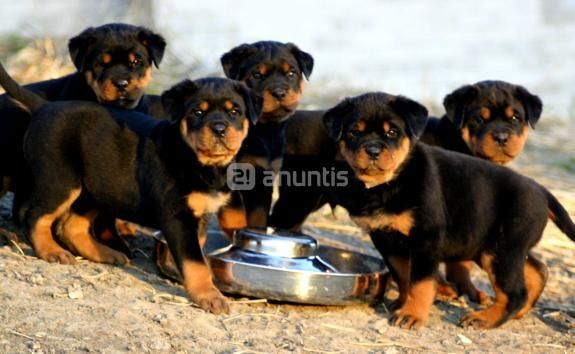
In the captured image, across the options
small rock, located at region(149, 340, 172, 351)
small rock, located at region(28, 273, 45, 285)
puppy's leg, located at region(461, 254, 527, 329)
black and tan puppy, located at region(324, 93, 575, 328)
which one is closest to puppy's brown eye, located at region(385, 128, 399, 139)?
black and tan puppy, located at region(324, 93, 575, 328)

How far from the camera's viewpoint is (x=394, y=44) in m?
14.4

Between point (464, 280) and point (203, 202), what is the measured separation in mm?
1691

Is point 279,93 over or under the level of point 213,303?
over

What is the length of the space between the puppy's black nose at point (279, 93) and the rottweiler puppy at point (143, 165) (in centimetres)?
67

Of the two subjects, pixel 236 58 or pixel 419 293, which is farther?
pixel 236 58

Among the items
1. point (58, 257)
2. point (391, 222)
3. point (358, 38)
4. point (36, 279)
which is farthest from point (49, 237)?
point (358, 38)

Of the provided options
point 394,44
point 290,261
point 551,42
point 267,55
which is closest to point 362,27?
point 394,44

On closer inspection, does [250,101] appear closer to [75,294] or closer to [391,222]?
[391,222]

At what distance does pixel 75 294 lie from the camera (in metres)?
4.55

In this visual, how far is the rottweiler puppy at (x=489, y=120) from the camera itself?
572cm

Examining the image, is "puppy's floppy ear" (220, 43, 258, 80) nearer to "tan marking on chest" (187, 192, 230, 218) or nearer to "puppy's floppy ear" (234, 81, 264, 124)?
"puppy's floppy ear" (234, 81, 264, 124)

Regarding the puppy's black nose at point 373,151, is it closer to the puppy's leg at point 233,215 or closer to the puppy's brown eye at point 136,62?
the puppy's leg at point 233,215

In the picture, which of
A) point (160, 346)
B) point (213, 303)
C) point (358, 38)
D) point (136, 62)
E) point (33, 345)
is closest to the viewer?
point (33, 345)

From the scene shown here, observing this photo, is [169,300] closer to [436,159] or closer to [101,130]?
[101,130]
